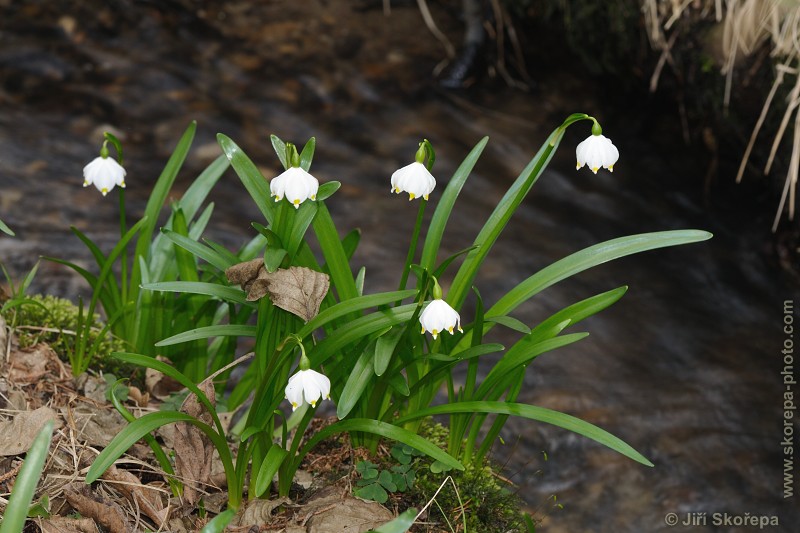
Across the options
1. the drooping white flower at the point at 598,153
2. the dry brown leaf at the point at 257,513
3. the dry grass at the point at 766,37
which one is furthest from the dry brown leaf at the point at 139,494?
the dry grass at the point at 766,37

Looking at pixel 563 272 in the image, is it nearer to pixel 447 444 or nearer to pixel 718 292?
pixel 447 444

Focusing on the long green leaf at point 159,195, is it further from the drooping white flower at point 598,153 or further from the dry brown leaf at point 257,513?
the drooping white flower at point 598,153

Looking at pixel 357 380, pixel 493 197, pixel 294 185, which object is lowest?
pixel 357 380

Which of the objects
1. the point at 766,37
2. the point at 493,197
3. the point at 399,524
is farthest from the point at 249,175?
the point at 766,37

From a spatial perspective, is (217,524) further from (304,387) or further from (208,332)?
(208,332)

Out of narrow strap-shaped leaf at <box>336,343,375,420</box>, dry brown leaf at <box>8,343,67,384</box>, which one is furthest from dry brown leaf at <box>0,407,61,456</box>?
narrow strap-shaped leaf at <box>336,343,375,420</box>

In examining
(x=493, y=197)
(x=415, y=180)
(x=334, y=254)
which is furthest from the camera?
(x=493, y=197)

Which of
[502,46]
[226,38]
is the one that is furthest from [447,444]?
[226,38]
